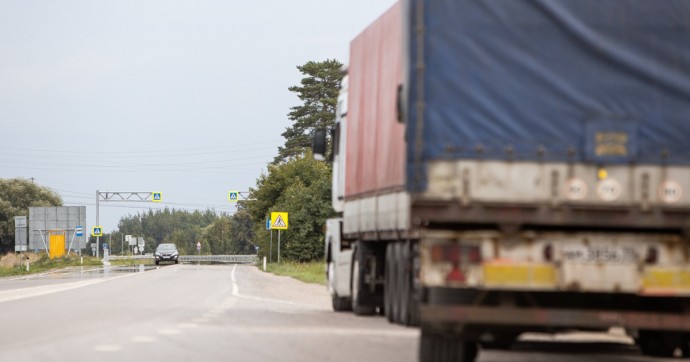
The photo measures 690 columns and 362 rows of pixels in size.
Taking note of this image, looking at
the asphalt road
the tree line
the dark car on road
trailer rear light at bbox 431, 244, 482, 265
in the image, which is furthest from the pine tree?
trailer rear light at bbox 431, 244, 482, 265

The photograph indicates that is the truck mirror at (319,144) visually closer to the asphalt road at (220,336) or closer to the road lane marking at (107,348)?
the asphalt road at (220,336)

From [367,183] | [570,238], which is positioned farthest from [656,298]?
[367,183]

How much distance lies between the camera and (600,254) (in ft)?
31.7

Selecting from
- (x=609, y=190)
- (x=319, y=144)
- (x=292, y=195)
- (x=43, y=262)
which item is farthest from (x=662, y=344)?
(x=43, y=262)

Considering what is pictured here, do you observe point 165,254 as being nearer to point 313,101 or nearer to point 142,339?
point 313,101

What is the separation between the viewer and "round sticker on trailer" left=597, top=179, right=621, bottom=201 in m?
9.60

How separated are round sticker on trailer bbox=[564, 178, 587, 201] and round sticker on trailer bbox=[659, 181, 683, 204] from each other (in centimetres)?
57

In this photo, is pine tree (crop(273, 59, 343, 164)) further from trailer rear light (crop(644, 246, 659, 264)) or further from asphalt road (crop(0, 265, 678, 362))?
trailer rear light (crop(644, 246, 659, 264))

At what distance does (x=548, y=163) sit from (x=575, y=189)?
0.30 meters

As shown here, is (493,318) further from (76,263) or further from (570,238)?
(76,263)

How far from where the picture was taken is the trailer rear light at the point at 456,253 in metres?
9.70

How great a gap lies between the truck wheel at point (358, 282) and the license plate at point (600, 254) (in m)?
8.49

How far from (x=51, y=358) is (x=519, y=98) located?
18.2ft

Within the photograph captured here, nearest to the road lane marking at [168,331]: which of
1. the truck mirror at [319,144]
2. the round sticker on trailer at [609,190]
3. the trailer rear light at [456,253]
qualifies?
the truck mirror at [319,144]
